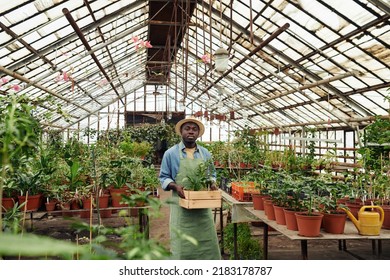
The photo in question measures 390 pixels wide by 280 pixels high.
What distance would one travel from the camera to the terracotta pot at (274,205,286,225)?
2523mm

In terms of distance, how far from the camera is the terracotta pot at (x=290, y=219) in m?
2.36

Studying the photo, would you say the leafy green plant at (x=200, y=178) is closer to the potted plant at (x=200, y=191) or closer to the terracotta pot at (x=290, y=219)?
the potted plant at (x=200, y=191)

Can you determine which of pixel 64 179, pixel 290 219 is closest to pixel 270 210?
pixel 290 219

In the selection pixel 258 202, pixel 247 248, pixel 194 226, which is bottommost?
pixel 247 248

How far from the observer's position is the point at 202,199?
2.35m

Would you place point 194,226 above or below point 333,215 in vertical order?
below

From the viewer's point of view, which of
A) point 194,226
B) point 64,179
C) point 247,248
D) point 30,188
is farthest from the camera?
point 64,179

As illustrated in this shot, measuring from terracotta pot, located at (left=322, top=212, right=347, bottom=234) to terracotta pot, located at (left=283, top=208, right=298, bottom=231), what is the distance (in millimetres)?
198

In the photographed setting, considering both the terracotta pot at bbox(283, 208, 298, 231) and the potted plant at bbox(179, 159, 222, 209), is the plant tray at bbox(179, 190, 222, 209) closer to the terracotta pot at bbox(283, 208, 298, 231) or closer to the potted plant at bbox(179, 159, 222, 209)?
the potted plant at bbox(179, 159, 222, 209)

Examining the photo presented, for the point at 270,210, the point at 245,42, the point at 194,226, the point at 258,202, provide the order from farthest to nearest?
1. the point at 245,42
2. the point at 258,202
3. the point at 270,210
4. the point at 194,226

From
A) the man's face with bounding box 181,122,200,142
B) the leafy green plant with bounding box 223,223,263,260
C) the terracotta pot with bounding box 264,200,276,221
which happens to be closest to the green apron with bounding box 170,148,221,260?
the man's face with bounding box 181,122,200,142

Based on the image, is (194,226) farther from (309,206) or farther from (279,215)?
(309,206)

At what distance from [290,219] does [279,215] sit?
18 centimetres
